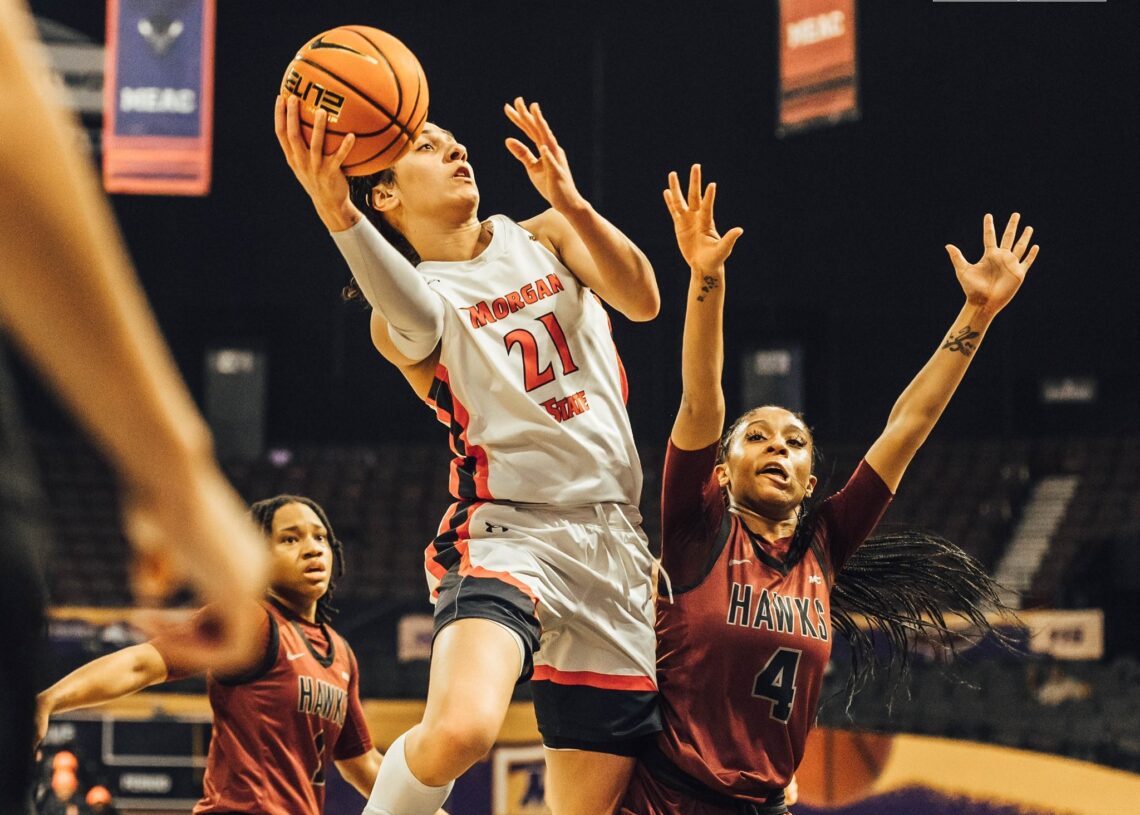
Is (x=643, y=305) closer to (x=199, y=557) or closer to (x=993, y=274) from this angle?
(x=993, y=274)

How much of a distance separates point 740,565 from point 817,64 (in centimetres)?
938

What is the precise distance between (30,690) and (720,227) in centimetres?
1625

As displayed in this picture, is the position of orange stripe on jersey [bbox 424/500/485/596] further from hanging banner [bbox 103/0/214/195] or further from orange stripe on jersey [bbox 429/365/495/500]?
hanging banner [bbox 103/0/214/195]

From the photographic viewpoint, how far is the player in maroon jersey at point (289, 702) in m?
4.08

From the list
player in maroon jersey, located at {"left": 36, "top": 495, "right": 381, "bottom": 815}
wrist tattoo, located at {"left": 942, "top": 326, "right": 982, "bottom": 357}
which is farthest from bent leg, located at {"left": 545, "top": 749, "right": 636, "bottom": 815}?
wrist tattoo, located at {"left": 942, "top": 326, "right": 982, "bottom": 357}

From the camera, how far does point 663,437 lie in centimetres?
1745

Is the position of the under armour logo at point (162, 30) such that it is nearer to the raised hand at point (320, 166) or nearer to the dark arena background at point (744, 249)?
the dark arena background at point (744, 249)

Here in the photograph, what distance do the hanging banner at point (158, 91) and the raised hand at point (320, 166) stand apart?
939 cm

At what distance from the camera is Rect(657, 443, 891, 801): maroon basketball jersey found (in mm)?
3418

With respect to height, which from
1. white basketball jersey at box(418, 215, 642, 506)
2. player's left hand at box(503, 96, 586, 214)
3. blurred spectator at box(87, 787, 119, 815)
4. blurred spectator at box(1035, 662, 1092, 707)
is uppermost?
player's left hand at box(503, 96, 586, 214)

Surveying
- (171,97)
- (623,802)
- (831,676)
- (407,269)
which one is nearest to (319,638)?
(623,802)

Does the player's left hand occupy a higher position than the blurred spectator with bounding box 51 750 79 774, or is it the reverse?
the player's left hand

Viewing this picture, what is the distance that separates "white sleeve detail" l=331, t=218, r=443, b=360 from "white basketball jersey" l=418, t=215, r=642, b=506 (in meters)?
0.10

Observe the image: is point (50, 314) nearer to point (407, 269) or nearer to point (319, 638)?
point (407, 269)
